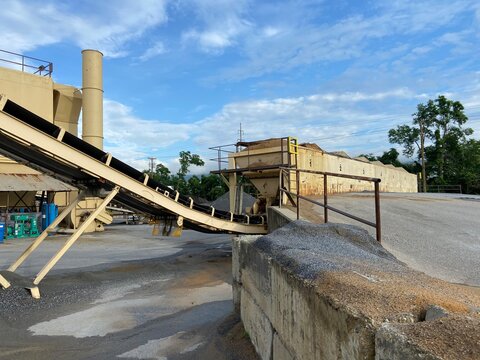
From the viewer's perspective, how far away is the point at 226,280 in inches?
424

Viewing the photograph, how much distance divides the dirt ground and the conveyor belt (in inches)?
69.8

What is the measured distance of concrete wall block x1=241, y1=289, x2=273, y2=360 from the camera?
14.4 feet

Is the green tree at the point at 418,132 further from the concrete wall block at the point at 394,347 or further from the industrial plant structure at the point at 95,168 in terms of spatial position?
the concrete wall block at the point at 394,347

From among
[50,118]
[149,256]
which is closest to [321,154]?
[149,256]

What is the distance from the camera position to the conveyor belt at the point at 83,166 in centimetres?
834

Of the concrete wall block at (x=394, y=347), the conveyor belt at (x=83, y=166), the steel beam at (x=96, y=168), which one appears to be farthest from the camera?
the conveyor belt at (x=83, y=166)

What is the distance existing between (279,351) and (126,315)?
445 centimetres

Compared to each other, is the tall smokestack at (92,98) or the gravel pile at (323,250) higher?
the tall smokestack at (92,98)

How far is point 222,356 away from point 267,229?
30.7 feet

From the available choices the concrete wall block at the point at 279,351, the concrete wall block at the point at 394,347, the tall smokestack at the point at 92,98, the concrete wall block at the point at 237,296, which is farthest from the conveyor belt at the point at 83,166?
the tall smokestack at the point at 92,98

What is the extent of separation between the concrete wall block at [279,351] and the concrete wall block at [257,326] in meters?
0.17

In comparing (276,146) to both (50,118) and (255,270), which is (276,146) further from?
(50,118)

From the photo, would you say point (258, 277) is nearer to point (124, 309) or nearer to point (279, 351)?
point (279, 351)

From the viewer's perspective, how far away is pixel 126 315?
7516mm
